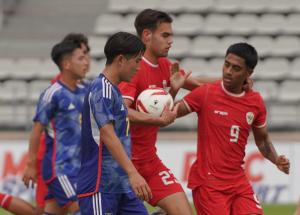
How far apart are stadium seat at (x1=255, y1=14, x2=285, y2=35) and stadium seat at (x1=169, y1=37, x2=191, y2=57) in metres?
1.60

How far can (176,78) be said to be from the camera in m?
8.31

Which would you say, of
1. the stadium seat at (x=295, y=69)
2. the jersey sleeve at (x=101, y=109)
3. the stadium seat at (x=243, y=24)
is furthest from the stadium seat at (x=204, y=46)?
the jersey sleeve at (x=101, y=109)

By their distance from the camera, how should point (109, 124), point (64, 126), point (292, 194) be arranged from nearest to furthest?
point (109, 124), point (64, 126), point (292, 194)

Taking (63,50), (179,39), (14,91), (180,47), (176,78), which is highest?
(176,78)

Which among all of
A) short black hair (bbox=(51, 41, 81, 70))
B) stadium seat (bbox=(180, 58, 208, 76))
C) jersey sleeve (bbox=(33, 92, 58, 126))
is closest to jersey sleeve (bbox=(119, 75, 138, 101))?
jersey sleeve (bbox=(33, 92, 58, 126))

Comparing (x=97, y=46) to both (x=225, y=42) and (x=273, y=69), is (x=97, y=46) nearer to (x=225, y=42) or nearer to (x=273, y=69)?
(x=225, y=42)

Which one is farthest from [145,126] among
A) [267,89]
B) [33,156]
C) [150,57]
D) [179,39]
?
[179,39]

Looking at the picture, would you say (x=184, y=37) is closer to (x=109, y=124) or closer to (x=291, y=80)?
(x=291, y=80)

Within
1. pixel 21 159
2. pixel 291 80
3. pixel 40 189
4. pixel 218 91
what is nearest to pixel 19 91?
pixel 21 159

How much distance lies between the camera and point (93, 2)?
2322cm

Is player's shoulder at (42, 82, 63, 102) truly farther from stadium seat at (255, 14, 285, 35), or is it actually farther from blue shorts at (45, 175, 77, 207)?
stadium seat at (255, 14, 285, 35)

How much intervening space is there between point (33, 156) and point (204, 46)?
454 inches

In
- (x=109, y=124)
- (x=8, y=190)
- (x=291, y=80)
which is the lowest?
(x=8, y=190)

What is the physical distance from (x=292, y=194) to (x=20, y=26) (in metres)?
9.49
